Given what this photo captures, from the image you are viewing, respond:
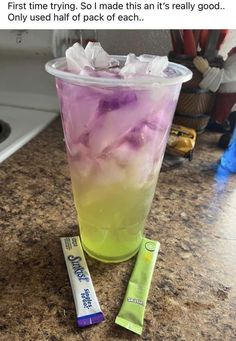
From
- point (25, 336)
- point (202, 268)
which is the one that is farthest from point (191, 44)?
point (25, 336)

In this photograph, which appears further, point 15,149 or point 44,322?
point 15,149

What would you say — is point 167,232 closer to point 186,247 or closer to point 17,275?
point 186,247

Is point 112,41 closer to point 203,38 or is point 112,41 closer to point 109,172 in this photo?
point 203,38

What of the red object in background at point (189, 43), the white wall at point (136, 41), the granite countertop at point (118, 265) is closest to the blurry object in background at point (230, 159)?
the granite countertop at point (118, 265)

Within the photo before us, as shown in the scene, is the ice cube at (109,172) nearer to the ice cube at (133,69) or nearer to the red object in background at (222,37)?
the ice cube at (133,69)

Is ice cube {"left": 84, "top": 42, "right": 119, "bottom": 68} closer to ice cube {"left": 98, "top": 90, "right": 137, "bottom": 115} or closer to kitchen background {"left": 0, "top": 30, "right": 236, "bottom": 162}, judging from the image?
ice cube {"left": 98, "top": 90, "right": 137, "bottom": 115}

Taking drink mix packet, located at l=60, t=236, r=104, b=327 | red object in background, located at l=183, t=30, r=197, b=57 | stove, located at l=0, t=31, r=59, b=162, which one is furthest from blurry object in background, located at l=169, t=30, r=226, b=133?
drink mix packet, located at l=60, t=236, r=104, b=327

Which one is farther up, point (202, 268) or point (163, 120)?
point (163, 120)
